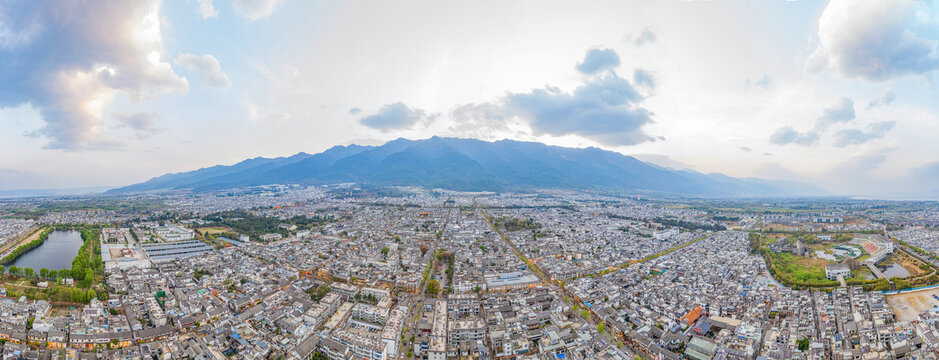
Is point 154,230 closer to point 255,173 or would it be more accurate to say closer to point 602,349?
point 602,349

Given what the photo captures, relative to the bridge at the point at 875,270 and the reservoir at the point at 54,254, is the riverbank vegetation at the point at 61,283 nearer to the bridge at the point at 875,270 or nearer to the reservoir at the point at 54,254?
the reservoir at the point at 54,254

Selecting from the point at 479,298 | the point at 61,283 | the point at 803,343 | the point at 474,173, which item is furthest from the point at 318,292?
the point at 474,173

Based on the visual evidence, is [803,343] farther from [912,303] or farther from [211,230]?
[211,230]

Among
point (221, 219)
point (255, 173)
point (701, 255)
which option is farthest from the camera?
point (255, 173)

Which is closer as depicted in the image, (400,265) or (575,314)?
(575,314)

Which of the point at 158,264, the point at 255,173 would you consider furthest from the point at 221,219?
the point at 255,173
